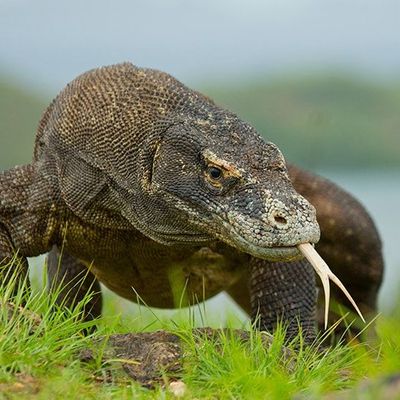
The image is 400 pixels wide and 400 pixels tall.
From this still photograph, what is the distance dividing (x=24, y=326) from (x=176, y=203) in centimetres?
104

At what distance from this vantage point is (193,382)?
4.93 metres

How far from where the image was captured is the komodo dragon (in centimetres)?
544

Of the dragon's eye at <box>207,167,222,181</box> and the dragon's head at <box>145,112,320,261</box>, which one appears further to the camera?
the dragon's eye at <box>207,167,222,181</box>

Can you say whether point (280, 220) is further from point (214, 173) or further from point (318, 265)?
point (214, 173)

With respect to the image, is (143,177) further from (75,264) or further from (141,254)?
(75,264)

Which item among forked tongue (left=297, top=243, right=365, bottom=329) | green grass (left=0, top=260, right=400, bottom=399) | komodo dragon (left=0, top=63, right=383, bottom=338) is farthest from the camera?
komodo dragon (left=0, top=63, right=383, bottom=338)

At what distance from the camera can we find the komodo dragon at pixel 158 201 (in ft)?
17.9

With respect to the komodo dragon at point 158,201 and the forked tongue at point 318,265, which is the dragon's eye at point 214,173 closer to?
the komodo dragon at point 158,201

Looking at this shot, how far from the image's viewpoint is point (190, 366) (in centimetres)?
504

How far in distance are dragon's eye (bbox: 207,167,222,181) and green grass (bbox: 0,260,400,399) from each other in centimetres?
70

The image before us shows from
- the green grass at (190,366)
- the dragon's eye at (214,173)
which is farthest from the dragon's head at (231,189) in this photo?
the green grass at (190,366)

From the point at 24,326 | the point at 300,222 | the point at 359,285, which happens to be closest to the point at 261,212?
the point at 300,222

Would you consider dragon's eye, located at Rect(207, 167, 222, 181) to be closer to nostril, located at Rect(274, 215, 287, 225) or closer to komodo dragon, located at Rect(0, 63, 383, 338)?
komodo dragon, located at Rect(0, 63, 383, 338)

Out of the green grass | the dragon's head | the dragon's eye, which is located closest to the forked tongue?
the dragon's head
